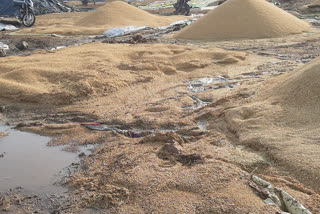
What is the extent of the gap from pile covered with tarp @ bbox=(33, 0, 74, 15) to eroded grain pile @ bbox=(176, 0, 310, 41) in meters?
11.8

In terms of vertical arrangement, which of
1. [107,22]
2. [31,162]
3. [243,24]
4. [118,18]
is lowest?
[31,162]

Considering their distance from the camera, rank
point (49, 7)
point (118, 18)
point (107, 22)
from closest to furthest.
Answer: point (107, 22) → point (118, 18) → point (49, 7)

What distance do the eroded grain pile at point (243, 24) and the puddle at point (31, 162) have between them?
252 inches

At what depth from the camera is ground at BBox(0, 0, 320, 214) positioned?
7.48 feet

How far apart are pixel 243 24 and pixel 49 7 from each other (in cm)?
Answer: 1363

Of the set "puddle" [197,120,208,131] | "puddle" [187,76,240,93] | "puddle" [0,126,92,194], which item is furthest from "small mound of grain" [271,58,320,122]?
"puddle" [0,126,92,194]

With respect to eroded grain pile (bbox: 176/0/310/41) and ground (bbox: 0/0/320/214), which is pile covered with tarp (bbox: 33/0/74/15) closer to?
eroded grain pile (bbox: 176/0/310/41)

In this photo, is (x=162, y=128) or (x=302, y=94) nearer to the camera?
(x=302, y=94)

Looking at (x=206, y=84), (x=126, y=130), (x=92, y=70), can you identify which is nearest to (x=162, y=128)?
(x=126, y=130)

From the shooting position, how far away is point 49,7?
19.0m

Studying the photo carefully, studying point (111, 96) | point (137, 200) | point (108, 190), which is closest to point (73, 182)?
point (108, 190)

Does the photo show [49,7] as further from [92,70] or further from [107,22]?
[92,70]

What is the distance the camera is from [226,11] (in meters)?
9.21

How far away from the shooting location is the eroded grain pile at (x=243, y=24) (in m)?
8.80
